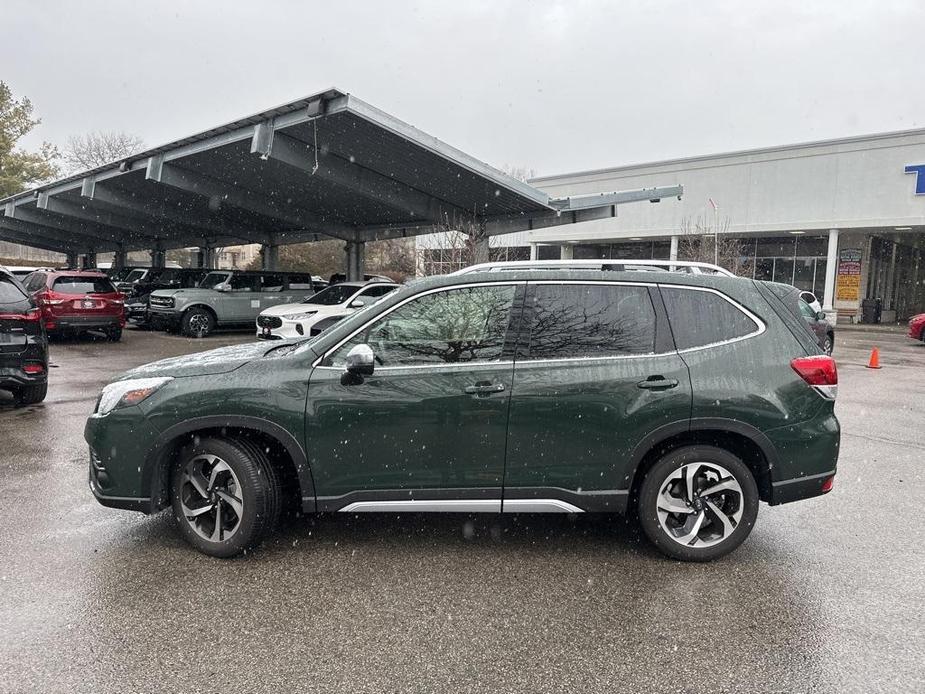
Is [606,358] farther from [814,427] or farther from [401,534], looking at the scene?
[401,534]

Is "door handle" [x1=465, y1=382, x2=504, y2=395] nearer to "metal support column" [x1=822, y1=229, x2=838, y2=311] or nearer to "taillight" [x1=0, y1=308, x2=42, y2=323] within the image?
"taillight" [x1=0, y1=308, x2=42, y2=323]

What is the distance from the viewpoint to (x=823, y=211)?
27938 mm

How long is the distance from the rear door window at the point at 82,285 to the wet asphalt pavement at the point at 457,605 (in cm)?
1199

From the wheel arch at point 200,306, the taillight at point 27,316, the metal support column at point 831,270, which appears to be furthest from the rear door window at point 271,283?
the metal support column at point 831,270

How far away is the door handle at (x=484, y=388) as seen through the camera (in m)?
3.76

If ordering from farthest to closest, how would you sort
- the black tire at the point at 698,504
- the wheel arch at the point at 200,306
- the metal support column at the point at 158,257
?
the metal support column at the point at 158,257 → the wheel arch at the point at 200,306 → the black tire at the point at 698,504

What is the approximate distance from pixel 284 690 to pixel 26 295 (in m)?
6.90

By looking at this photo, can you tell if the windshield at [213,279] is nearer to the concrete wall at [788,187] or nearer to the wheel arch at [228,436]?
the wheel arch at [228,436]

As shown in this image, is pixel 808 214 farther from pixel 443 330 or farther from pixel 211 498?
pixel 211 498

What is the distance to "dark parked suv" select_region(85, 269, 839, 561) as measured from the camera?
12.4 ft

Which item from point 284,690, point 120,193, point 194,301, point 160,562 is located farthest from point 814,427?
point 120,193

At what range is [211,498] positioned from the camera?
387cm

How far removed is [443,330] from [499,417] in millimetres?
624

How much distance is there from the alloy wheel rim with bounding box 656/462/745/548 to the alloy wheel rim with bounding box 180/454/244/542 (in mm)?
2479
